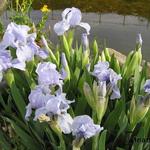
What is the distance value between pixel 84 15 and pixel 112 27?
70cm

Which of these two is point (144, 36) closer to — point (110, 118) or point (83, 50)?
point (83, 50)

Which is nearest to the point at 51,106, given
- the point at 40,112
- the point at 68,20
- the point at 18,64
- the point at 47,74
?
the point at 40,112

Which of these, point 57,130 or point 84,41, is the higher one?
point 84,41

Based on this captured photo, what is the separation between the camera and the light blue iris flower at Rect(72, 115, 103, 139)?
59.6 inches

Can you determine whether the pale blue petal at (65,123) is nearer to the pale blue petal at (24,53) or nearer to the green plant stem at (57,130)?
the green plant stem at (57,130)

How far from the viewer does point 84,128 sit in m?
1.51

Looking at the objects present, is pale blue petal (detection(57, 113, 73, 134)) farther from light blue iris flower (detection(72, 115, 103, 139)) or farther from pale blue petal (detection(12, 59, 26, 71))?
pale blue petal (detection(12, 59, 26, 71))

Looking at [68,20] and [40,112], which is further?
[68,20]

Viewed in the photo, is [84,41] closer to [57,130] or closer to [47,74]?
[47,74]

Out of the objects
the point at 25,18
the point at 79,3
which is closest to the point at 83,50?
the point at 25,18

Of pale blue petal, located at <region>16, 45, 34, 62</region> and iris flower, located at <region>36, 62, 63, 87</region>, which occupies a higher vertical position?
pale blue petal, located at <region>16, 45, 34, 62</region>

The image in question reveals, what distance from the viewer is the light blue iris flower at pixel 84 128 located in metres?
1.51

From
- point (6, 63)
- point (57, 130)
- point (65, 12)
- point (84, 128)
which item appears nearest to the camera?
point (84, 128)

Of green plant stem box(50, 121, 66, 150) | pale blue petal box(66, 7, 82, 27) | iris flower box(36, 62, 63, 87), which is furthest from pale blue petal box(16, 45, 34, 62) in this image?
green plant stem box(50, 121, 66, 150)
